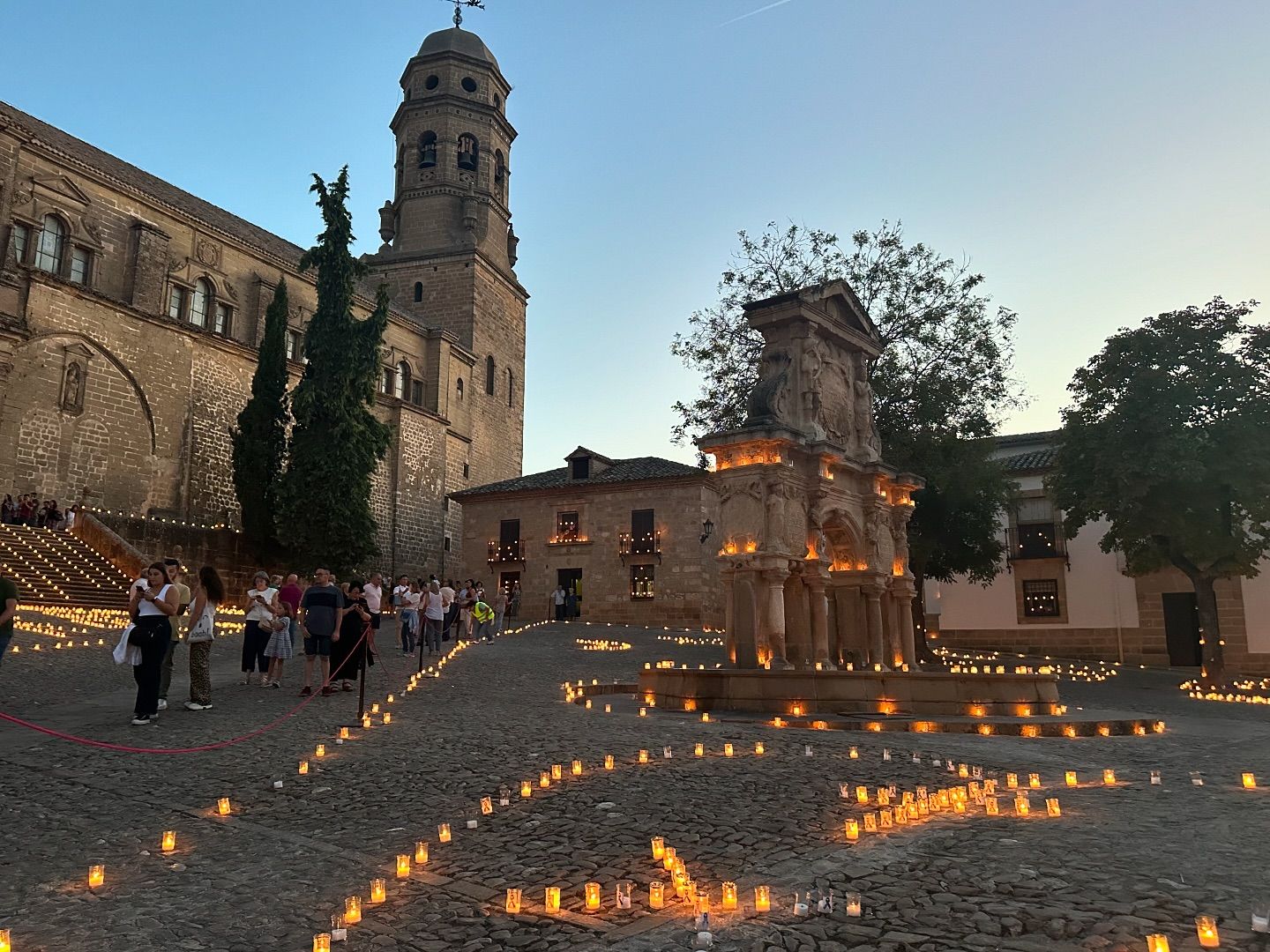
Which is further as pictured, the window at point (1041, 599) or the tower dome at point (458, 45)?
the tower dome at point (458, 45)

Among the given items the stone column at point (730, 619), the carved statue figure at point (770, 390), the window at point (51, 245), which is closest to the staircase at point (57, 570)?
the window at point (51, 245)

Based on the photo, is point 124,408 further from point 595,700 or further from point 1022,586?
point 1022,586

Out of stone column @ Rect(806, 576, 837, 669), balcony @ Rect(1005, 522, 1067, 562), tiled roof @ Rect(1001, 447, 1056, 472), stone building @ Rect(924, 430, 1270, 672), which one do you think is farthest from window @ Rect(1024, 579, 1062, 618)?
stone column @ Rect(806, 576, 837, 669)

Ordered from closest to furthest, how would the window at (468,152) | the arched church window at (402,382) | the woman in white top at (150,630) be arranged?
the woman in white top at (150,630) < the arched church window at (402,382) < the window at (468,152)

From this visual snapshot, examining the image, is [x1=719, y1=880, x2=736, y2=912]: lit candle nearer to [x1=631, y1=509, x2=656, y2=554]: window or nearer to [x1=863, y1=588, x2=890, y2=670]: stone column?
[x1=863, y1=588, x2=890, y2=670]: stone column

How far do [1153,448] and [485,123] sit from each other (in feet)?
129

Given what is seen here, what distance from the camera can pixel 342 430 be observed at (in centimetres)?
2800

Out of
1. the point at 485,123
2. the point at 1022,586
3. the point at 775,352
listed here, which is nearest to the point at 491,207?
the point at 485,123

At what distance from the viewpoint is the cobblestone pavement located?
372cm

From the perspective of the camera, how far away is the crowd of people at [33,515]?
24.6 metres

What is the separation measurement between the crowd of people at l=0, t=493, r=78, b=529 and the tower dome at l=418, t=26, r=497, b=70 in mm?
33402

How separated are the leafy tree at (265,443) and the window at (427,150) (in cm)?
1961

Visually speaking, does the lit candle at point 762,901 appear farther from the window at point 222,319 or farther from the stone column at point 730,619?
the window at point 222,319

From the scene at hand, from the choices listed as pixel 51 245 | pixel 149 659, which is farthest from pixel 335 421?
pixel 149 659
